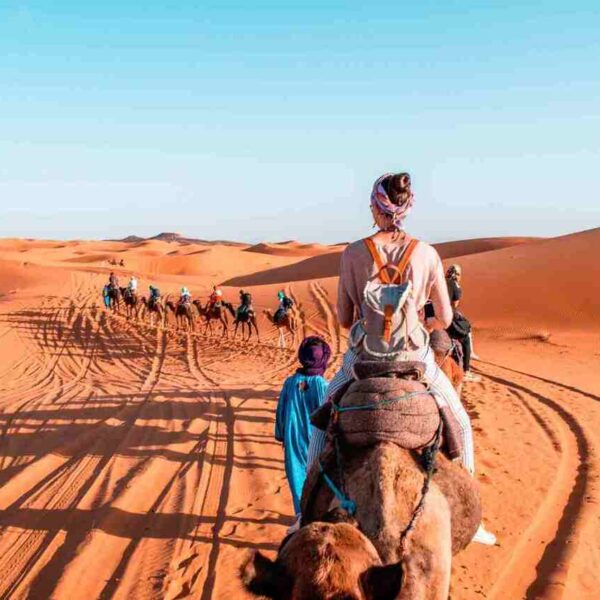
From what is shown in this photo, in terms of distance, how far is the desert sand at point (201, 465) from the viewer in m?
5.12

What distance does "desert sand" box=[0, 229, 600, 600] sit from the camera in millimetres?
5121

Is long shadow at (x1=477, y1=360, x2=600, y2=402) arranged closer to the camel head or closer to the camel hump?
the camel hump

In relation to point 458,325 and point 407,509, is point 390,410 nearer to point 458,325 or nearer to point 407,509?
point 407,509

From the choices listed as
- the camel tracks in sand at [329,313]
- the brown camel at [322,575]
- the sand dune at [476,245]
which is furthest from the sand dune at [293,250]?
the brown camel at [322,575]

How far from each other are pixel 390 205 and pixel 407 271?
38 cm

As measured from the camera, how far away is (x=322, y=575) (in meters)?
1.93

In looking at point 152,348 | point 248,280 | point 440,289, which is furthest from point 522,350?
point 248,280

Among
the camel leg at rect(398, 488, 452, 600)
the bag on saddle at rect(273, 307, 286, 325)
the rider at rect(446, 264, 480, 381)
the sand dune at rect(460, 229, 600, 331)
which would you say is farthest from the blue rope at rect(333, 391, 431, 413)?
the sand dune at rect(460, 229, 600, 331)

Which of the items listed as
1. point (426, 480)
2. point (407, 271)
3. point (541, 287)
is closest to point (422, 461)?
point (426, 480)

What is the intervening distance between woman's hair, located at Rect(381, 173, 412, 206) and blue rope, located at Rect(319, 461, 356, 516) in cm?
148

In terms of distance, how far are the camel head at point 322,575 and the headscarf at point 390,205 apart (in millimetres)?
1847

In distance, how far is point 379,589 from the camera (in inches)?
77.8

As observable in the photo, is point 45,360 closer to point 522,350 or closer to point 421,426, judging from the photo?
point 522,350

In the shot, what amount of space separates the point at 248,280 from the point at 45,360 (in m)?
35.3
